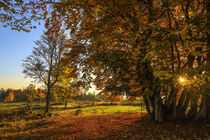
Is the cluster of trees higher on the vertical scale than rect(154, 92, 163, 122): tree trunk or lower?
higher

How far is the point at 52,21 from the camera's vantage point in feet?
23.2

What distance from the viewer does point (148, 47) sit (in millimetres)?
4793

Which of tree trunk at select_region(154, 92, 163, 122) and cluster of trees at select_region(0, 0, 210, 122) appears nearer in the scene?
cluster of trees at select_region(0, 0, 210, 122)

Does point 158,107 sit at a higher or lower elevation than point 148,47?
lower

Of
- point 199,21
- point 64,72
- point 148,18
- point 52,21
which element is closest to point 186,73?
point 199,21

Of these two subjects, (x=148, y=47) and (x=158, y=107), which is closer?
(x=148, y=47)

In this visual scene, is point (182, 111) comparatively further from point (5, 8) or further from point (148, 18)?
point (5, 8)

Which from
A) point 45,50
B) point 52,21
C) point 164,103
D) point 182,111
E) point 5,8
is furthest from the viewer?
point 45,50

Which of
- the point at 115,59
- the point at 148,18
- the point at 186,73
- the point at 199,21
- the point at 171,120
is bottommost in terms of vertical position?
the point at 171,120

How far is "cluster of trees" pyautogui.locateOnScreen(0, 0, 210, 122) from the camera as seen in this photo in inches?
185

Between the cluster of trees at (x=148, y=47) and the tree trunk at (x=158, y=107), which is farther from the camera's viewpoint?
the tree trunk at (x=158, y=107)

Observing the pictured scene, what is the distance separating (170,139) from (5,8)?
9141 mm

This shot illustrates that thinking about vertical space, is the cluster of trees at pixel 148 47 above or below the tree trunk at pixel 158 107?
above

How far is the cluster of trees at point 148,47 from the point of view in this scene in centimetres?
469
